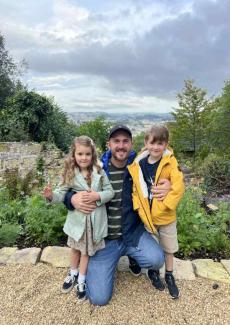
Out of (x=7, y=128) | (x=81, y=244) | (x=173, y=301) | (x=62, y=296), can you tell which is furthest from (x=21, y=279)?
(x=7, y=128)

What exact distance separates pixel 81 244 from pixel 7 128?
10033mm

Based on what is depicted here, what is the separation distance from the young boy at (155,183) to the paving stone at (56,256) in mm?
952

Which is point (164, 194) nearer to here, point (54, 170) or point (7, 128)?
point (54, 170)

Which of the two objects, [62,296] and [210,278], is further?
[210,278]

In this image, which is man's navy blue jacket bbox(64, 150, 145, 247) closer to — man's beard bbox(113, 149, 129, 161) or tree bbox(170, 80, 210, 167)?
man's beard bbox(113, 149, 129, 161)

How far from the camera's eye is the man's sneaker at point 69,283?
294 cm

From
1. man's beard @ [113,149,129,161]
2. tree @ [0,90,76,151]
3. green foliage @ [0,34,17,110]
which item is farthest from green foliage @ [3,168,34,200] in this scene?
green foliage @ [0,34,17,110]

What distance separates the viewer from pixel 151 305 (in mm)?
2777

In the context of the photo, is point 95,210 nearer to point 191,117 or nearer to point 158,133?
point 158,133

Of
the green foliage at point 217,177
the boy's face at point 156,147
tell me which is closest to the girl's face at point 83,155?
the boy's face at point 156,147

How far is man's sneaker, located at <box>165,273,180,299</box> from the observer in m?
2.87

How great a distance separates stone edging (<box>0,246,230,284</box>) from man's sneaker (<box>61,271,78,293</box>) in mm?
312

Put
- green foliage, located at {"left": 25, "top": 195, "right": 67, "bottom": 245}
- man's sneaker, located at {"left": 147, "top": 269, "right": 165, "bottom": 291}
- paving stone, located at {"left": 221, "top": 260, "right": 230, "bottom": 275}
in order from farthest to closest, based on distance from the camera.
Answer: green foliage, located at {"left": 25, "top": 195, "right": 67, "bottom": 245}
paving stone, located at {"left": 221, "top": 260, "right": 230, "bottom": 275}
man's sneaker, located at {"left": 147, "top": 269, "right": 165, "bottom": 291}

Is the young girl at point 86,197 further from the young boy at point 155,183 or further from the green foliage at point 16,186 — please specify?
the green foliage at point 16,186
